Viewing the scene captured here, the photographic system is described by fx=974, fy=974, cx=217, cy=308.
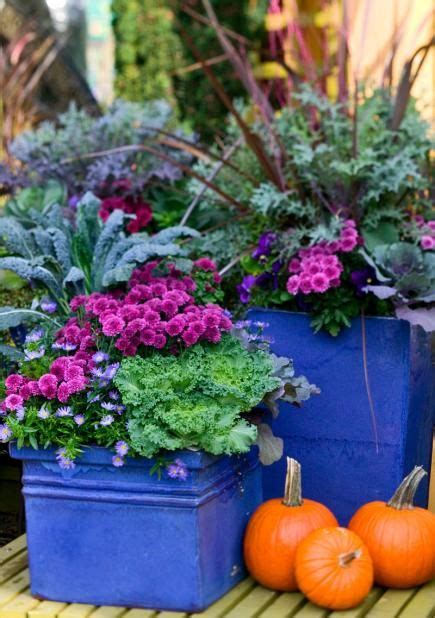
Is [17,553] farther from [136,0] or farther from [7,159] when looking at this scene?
[136,0]

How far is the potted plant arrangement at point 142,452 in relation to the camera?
1.94 m

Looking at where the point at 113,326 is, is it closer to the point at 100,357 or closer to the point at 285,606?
the point at 100,357

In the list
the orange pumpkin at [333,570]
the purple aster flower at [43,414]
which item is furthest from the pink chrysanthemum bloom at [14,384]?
the orange pumpkin at [333,570]

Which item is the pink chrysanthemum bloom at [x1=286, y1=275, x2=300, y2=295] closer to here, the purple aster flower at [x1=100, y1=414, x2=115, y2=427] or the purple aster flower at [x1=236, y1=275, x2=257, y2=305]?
the purple aster flower at [x1=236, y1=275, x2=257, y2=305]

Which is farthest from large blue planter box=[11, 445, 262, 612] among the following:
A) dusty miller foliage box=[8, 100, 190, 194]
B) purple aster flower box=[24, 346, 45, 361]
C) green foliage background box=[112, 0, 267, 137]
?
green foliage background box=[112, 0, 267, 137]

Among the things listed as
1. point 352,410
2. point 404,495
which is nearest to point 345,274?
point 352,410

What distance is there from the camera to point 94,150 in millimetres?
3338

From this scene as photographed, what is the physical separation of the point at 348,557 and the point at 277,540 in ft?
0.57

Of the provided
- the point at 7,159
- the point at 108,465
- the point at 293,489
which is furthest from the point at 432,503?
the point at 7,159

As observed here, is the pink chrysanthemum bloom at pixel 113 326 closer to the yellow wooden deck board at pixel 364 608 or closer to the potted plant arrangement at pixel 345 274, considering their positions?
the potted plant arrangement at pixel 345 274

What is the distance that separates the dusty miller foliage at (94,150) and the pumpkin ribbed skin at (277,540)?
1.40m

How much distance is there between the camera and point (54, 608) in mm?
2021

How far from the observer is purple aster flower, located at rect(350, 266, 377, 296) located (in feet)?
7.76

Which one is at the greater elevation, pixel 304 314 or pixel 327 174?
→ pixel 327 174
